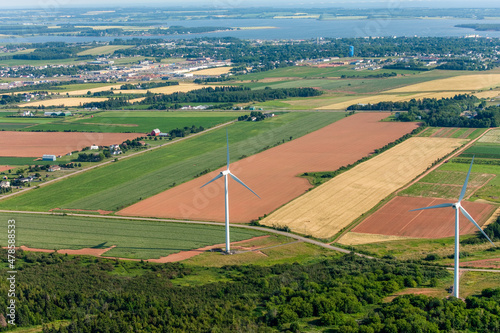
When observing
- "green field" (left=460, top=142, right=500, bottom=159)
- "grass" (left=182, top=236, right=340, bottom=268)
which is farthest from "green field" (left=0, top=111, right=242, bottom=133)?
"grass" (left=182, top=236, right=340, bottom=268)

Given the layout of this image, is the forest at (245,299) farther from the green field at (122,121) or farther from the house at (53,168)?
the green field at (122,121)

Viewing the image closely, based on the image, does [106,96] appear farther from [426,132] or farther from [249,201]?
[249,201]

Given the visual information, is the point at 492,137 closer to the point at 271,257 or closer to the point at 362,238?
the point at 362,238

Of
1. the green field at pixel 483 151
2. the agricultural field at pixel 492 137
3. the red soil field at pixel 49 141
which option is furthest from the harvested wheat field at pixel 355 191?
the red soil field at pixel 49 141

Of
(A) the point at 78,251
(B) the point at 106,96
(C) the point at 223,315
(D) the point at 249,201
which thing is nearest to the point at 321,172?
(D) the point at 249,201

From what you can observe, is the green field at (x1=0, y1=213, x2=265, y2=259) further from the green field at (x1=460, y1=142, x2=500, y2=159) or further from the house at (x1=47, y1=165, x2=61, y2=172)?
the green field at (x1=460, y1=142, x2=500, y2=159)
